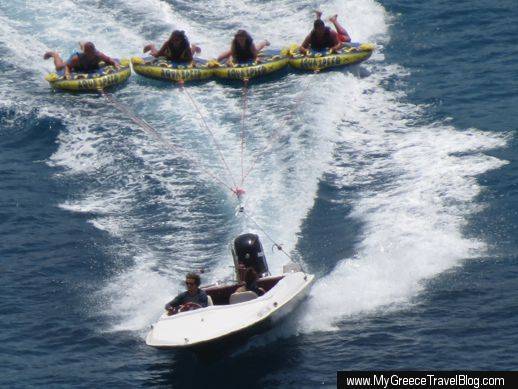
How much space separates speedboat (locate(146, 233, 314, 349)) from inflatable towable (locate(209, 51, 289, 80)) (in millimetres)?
11815

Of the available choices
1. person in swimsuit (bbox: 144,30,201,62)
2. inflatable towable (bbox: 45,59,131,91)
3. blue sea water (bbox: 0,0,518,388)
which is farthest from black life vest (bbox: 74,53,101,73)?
person in swimsuit (bbox: 144,30,201,62)

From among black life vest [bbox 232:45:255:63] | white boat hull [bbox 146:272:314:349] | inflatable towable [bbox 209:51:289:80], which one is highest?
black life vest [bbox 232:45:255:63]

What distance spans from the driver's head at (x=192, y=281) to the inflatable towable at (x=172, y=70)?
13903mm

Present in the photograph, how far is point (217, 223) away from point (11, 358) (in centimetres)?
Result: 670

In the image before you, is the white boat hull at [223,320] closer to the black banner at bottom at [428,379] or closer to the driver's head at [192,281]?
the driver's head at [192,281]

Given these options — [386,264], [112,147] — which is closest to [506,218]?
[386,264]

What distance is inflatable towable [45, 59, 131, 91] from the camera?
35875 millimetres

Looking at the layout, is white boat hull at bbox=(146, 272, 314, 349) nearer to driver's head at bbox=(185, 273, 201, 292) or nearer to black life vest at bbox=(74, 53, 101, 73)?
driver's head at bbox=(185, 273, 201, 292)

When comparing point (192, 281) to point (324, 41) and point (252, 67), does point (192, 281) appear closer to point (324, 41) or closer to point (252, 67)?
point (252, 67)

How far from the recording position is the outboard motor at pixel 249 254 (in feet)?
81.7

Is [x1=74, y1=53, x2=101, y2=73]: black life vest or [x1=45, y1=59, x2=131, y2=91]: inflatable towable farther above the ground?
[x1=74, y1=53, x2=101, y2=73]: black life vest

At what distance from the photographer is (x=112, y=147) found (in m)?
32.4

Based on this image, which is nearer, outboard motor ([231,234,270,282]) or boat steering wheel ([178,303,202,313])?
boat steering wheel ([178,303,202,313])

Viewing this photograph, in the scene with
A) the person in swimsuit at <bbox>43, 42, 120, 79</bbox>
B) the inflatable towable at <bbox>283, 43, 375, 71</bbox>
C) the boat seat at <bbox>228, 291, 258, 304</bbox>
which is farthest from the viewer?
the person in swimsuit at <bbox>43, 42, 120, 79</bbox>
